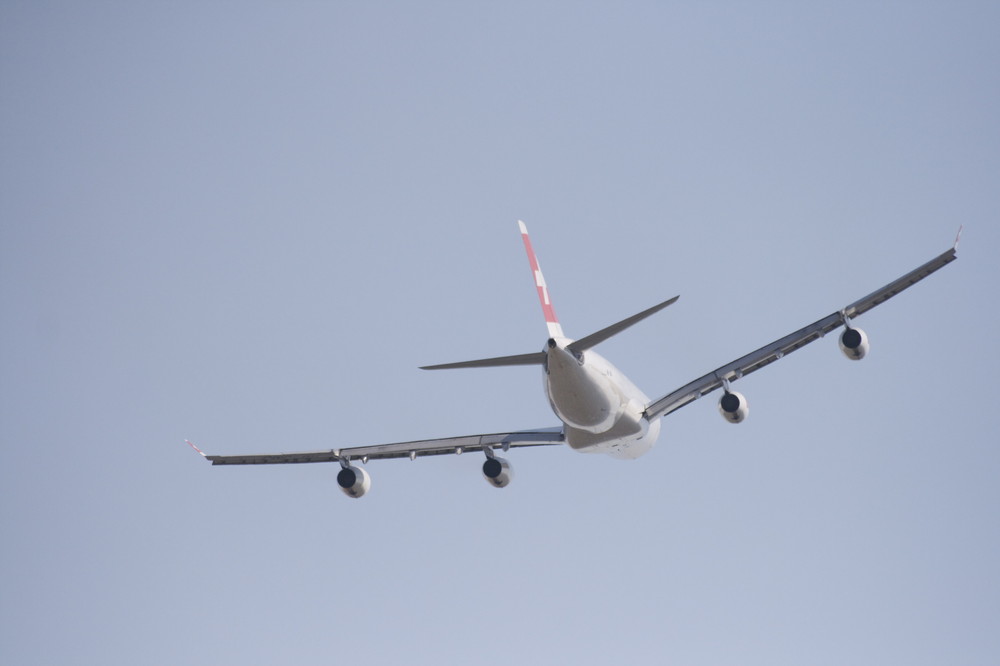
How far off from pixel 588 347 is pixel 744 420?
6923mm

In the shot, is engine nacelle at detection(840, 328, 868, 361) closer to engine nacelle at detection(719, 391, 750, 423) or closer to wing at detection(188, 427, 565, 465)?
engine nacelle at detection(719, 391, 750, 423)

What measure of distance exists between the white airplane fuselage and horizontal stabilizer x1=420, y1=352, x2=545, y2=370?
0.30 metres

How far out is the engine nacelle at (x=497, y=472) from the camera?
41500mm

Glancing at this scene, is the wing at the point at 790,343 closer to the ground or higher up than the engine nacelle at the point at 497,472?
higher up

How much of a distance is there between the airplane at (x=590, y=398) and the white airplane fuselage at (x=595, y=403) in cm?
3

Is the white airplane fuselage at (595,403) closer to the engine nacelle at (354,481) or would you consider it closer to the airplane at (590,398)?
the airplane at (590,398)

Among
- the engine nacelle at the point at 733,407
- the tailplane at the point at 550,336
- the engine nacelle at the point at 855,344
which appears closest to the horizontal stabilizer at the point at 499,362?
the tailplane at the point at 550,336

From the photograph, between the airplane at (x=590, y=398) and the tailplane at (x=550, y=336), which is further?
the airplane at (x=590, y=398)

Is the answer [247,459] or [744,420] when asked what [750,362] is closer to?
[744,420]

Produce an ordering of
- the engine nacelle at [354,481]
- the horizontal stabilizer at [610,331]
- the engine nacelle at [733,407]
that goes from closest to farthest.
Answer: the horizontal stabilizer at [610,331]
the engine nacelle at [733,407]
the engine nacelle at [354,481]

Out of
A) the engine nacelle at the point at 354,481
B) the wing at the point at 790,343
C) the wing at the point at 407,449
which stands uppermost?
the wing at the point at 790,343

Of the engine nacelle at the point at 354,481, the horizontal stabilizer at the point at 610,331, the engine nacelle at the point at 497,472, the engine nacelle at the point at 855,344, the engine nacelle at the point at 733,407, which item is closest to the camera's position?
the horizontal stabilizer at the point at 610,331

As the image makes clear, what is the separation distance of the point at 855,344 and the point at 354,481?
17.6 m

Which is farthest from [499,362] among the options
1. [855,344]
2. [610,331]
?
[855,344]
